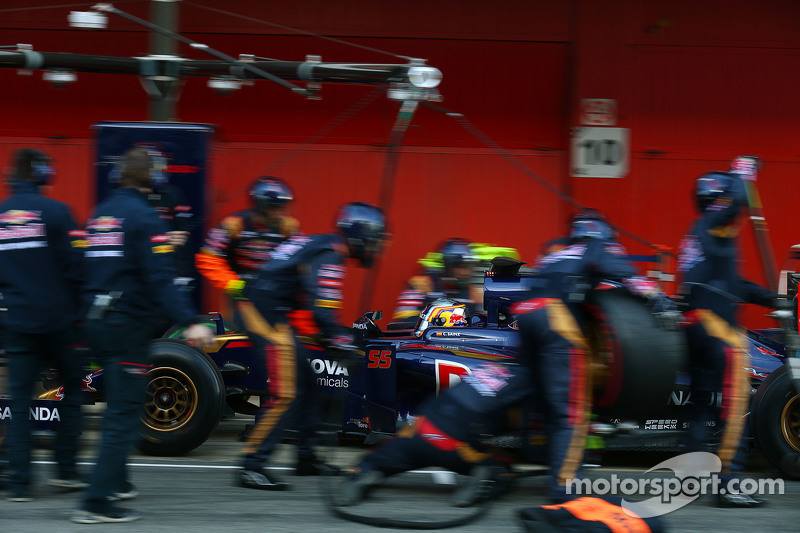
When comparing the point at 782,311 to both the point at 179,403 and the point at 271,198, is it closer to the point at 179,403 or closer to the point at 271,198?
the point at 271,198

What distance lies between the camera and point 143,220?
500 cm

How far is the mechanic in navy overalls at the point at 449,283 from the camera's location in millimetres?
7152

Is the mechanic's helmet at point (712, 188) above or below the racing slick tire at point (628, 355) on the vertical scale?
above

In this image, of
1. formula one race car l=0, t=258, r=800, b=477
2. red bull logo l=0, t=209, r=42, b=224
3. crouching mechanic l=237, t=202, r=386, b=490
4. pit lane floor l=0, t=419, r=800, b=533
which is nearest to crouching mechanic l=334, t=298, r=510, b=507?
pit lane floor l=0, t=419, r=800, b=533

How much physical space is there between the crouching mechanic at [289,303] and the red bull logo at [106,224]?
3.65 ft

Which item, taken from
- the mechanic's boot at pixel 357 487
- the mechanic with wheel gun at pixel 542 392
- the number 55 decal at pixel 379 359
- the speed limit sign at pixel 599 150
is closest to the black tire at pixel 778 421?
the mechanic with wheel gun at pixel 542 392

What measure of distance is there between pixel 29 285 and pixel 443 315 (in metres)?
3.15

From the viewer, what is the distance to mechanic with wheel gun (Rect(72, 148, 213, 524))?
16.1ft

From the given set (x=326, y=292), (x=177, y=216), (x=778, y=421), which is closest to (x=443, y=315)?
(x=326, y=292)

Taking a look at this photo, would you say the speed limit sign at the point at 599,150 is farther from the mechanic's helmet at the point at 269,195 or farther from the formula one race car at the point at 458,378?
the mechanic's helmet at the point at 269,195

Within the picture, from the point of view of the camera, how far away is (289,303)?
5.86m

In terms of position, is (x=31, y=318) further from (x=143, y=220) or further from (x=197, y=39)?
(x=197, y=39)

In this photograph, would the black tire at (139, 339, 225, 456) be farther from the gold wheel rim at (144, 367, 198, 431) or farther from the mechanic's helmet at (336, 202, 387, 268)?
the mechanic's helmet at (336, 202, 387, 268)

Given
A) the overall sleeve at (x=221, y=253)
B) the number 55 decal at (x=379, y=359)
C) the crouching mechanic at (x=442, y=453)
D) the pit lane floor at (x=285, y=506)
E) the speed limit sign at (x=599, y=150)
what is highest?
the speed limit sign at (x=599, y=150)
